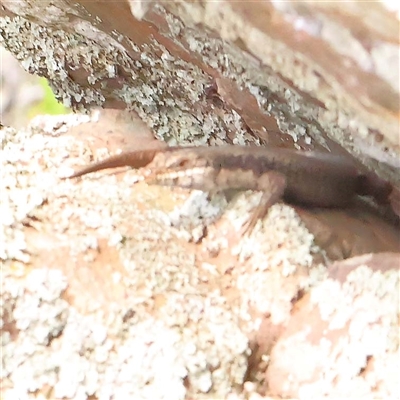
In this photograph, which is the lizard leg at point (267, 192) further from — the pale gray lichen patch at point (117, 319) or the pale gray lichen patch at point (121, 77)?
the pale gray lichen patch at point (121, 77)

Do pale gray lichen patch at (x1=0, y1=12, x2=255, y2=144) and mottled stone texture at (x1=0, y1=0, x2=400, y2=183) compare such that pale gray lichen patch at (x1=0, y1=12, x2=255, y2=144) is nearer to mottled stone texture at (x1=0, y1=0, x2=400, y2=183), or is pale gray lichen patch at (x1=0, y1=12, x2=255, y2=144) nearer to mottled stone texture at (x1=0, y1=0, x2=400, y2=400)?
mottled stone texture at (x1=0, y1=0, x2=400, y2=183)

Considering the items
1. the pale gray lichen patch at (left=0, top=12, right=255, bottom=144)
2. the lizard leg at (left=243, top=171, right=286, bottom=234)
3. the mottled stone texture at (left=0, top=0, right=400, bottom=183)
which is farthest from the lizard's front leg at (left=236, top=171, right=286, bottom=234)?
the pale gray lichen patch at (left=0, top=12, right=255, bottom=144)

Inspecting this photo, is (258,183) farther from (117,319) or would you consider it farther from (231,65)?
(117,319)

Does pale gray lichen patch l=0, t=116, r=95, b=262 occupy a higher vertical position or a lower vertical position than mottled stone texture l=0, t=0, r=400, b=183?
lower

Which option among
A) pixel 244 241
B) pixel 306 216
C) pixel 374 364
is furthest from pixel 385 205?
pixel 374 364

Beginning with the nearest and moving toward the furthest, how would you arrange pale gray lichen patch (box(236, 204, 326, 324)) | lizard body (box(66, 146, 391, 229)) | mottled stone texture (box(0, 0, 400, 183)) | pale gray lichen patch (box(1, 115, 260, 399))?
mottled stone texture (box(0, 0, 400, 183)) → pale gray lichen patch (box(1, 115, 260, 399)) → pale gray lichen patch (box(236, 204, 326, 324)) → lizard body (box(66, 146, 391, 229))

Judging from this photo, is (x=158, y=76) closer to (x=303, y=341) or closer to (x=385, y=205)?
(x=385, y=205)

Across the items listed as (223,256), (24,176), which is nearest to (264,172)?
(223,256)
